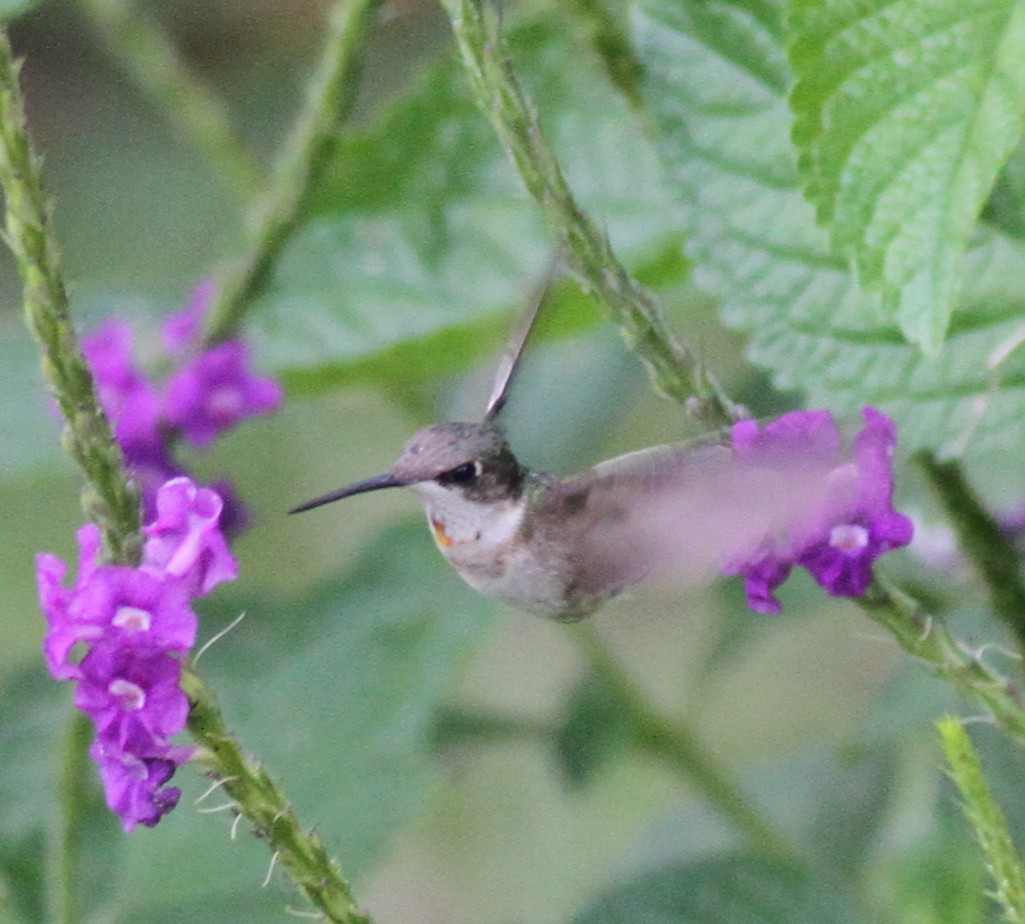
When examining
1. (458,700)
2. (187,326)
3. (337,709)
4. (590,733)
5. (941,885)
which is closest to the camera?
(941,885)

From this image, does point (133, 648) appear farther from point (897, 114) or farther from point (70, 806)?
point (897, 114)

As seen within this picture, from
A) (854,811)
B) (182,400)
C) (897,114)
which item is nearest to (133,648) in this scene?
(897,114)

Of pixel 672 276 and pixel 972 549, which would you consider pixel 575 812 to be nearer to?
pixel 672 276

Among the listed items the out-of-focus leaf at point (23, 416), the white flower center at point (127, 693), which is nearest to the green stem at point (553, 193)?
the white flower center at point (127, 693)

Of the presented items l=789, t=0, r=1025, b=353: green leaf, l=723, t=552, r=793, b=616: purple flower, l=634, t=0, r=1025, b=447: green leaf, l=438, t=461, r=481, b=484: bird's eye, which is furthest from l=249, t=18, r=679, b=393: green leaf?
l=723, t=552, r=793, b=616: purple flower

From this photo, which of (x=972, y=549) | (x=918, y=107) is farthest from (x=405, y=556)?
(x=918, y=107)

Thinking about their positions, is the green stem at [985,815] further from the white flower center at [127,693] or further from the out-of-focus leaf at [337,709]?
the out-of-focus leaf at [337,709]
